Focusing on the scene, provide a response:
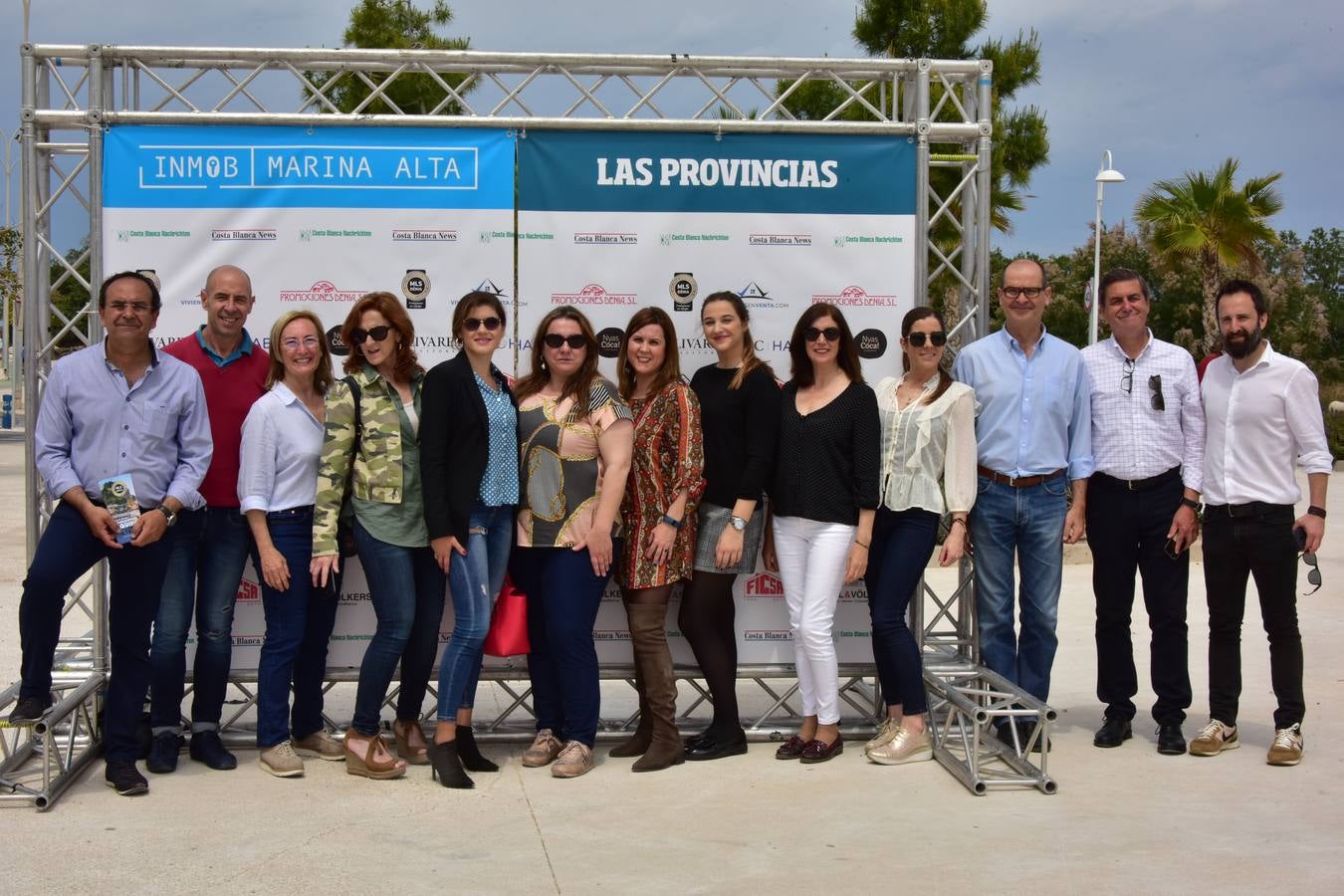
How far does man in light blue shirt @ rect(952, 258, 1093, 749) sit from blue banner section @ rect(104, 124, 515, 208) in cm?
241

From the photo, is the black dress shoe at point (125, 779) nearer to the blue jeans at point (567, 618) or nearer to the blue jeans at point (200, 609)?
the blue jeans at point (200, 609)

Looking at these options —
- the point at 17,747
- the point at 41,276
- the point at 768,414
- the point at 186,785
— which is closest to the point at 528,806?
the point at 186,785

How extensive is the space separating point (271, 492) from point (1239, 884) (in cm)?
394

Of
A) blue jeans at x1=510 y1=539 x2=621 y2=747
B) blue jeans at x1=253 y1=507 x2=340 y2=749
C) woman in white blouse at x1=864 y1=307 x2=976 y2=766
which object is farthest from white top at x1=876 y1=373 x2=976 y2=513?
blue jeans at x1=253 y1=507 x2=340 y2=749

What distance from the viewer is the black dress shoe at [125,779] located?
5.29 m

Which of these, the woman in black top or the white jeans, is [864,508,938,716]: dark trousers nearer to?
the white jeans

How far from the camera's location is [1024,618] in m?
6.09

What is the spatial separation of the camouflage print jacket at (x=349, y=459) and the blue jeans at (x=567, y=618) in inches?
26.2

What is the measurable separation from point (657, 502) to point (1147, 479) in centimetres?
223

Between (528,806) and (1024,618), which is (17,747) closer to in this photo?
(528,806)

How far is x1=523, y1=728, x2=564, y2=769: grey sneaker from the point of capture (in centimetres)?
A: 579

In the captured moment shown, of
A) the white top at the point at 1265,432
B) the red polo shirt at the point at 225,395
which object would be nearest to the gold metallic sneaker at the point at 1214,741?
the white top at the point at 1265,432

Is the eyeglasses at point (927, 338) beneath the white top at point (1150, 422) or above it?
above

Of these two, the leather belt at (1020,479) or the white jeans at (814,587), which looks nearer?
the white jeans at (814,587)
